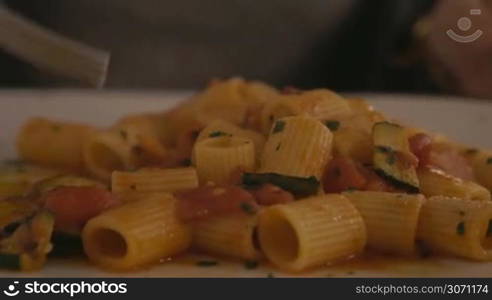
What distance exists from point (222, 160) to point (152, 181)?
150 mm

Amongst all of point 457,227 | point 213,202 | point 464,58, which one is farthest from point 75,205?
point 464,58

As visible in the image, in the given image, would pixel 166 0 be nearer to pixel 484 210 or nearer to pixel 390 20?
pixel 390 20

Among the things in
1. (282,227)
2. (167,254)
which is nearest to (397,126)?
(282,227)

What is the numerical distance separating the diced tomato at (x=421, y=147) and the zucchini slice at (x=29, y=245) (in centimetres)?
79

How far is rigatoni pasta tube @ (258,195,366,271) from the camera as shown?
1.64 m

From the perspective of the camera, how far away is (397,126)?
189cm

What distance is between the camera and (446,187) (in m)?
1.87

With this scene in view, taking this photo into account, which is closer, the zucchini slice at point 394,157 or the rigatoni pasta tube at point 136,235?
the rigatoni pasta tube at point 136,235

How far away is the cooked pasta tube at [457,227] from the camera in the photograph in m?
1.70

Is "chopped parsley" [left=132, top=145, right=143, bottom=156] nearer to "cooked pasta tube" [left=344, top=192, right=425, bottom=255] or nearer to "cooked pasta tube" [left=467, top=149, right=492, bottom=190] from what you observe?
"cooked pasta tube" [left=344, top=192, right=425, bottom=255]

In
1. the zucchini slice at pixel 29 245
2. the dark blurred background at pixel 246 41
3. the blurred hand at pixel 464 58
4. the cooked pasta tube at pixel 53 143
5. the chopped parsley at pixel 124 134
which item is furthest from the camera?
the dark blurred background at pixel 246 41

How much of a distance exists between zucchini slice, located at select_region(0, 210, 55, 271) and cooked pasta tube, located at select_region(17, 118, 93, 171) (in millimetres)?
678
